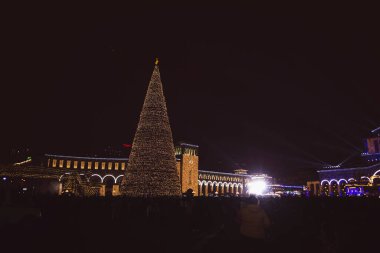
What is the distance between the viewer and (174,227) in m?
15.2

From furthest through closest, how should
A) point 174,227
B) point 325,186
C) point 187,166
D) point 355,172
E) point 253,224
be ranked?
point 187,166
point 325,186
point 355,172
point 174,227
point 253,224

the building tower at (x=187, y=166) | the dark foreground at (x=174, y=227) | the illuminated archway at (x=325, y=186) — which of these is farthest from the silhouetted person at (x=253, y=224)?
the building tower at (x=187, y=166)

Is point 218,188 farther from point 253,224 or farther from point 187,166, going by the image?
point 253,224

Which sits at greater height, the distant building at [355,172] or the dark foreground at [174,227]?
the distant building at [355,172]

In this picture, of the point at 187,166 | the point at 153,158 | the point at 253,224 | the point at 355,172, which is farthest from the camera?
the point at 187,166

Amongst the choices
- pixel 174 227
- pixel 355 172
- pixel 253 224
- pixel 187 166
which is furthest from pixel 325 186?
pixel 253 224

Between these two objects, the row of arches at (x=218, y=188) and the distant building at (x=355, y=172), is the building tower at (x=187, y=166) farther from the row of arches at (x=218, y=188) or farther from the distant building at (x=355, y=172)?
the distant building at (x=355, y=172)

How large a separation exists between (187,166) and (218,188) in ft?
75.7

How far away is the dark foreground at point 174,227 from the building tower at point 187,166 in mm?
61639

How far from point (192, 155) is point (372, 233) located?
77.1m

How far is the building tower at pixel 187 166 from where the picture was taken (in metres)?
84.7

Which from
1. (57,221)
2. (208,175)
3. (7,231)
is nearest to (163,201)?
(57,221)

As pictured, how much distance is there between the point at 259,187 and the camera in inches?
2463

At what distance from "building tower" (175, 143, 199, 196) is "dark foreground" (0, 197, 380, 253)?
61639 mm
